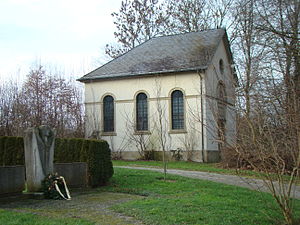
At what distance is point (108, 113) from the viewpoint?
29.4m

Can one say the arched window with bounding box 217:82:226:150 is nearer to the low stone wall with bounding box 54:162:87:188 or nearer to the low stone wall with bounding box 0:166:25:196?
the low stone wall with bounding box 54:162:87:188

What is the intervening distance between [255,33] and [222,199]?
11487mm

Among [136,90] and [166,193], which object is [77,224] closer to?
[166,193]

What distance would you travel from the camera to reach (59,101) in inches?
1195

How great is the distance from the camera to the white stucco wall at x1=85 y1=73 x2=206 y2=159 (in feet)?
87.2

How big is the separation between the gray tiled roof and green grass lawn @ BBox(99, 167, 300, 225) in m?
14.9

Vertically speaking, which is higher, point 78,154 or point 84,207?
point 78,154

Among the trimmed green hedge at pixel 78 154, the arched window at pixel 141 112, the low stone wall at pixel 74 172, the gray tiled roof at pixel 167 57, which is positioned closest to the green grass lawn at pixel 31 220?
the low stone wall at pixel 74 172

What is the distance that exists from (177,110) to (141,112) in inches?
107

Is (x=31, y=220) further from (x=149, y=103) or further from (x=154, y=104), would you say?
(x=149, y=103)

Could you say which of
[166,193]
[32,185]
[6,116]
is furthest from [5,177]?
[6,116]

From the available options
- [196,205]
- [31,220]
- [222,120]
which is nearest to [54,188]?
[31,220]

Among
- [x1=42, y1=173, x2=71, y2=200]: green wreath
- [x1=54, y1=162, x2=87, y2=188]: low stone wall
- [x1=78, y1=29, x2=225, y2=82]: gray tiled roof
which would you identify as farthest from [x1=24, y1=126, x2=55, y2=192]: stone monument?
[x1=78, y1=29, x2=225, y2=82]: gray tiled roof

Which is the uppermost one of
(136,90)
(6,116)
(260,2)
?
(260,2)
